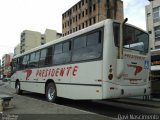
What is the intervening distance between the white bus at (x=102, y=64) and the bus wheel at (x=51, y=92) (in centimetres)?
5

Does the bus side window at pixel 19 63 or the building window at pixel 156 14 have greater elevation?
the building window at pixel 156 14

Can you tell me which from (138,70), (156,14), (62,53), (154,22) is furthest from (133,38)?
(156,14)

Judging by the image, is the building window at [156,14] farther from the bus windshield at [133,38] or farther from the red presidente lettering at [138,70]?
the red presidente lettering at [138,70]

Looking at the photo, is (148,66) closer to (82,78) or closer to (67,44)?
(82,78)

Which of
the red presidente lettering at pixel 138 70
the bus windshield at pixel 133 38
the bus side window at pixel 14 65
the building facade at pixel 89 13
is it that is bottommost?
the red presidente lettering at pixel 138 70

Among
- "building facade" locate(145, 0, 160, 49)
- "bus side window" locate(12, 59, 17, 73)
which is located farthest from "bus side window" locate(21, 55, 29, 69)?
"building facade" locate(145, 0, 160, 49)

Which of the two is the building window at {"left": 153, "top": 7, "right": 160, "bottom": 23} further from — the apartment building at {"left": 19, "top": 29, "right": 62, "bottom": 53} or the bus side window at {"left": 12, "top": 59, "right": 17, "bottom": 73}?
the apartment building at {"left": 19, "top": 29, "right": 62, "bottom": 53}

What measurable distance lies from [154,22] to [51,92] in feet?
104

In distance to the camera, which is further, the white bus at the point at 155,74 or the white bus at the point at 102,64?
the white bus at the point at 155,74

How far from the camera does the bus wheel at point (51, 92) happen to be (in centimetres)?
1272

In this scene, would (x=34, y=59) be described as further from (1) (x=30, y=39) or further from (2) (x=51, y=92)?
(1) (x=30, y=39)

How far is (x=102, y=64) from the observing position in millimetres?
9250

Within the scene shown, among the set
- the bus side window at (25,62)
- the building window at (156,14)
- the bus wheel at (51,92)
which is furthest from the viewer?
the building window at (156,14)

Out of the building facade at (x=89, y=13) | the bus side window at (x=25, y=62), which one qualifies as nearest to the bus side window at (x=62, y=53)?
the bus side window at (x=25, y=62)
